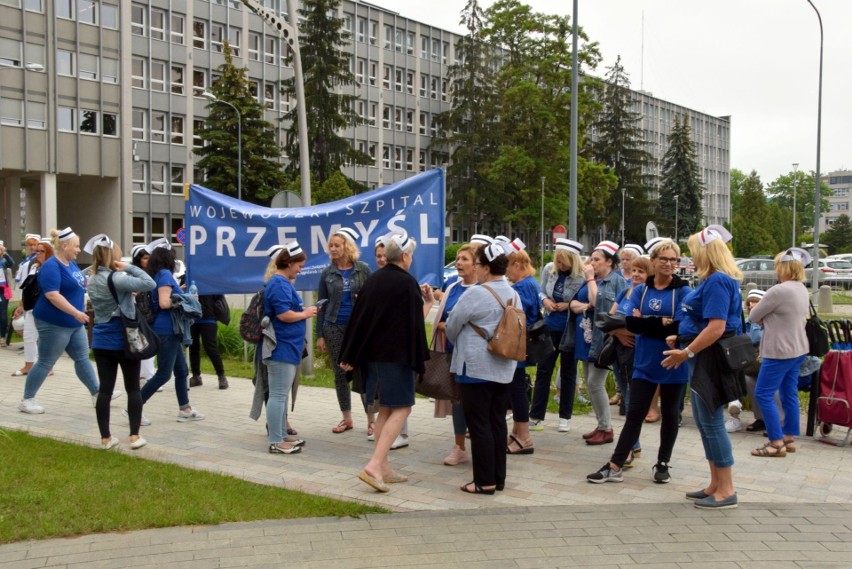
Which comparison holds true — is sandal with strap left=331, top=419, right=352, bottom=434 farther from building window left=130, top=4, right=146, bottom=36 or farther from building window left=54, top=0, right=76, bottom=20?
building window left=130, top=4, right=146, bottom=36

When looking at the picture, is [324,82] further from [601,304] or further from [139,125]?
[601,304]

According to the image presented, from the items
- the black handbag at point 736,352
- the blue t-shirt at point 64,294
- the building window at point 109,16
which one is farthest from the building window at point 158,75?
the black handbag at point 736,352

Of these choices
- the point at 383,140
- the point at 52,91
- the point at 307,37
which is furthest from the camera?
the point at 383,140

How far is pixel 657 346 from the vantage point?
6.40m

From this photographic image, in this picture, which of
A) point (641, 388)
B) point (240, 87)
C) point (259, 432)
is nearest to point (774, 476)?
point (641, 388)

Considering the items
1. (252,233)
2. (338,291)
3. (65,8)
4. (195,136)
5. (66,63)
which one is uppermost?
(65,8)

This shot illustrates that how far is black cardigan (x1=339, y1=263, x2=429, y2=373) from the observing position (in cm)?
634

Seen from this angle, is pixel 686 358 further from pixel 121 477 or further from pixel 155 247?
pixel 155 247

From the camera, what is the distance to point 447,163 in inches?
2874

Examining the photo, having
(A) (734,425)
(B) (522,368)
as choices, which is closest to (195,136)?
(A) (734,425)

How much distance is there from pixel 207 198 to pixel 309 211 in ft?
3.90

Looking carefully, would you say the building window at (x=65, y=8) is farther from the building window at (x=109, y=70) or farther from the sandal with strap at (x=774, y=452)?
the sandal with strap at (x=774, y=452)

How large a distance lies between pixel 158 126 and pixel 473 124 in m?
23.6

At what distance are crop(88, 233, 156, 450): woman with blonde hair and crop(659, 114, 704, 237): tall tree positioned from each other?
83278 millimetres
